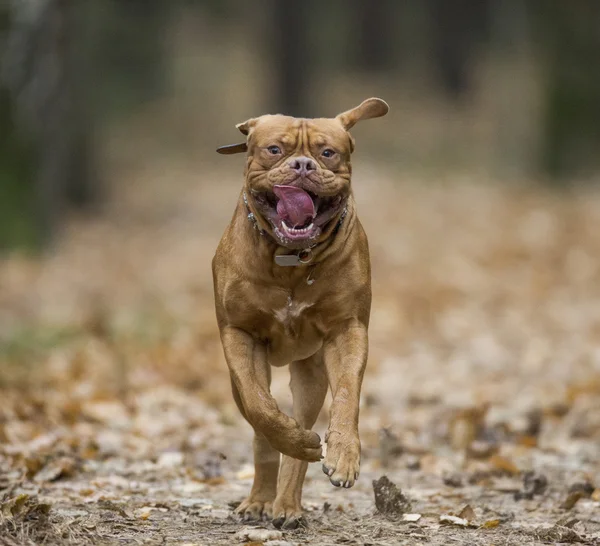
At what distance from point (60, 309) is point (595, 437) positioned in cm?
664

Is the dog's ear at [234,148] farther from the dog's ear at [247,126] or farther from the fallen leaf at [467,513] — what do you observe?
the fallen leaf at [467,513]

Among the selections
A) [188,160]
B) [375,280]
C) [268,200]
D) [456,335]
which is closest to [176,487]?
[268,200]

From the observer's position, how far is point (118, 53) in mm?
29875

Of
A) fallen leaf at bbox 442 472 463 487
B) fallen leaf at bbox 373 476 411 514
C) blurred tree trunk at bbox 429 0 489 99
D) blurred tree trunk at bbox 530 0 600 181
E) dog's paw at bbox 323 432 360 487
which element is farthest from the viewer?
blurred tree trunk at bbox 429 0 489 99

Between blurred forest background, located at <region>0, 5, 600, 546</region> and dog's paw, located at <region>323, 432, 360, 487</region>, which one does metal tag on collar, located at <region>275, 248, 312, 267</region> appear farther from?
blurred forest background, located at <region>0, 5, 600, 546</region>

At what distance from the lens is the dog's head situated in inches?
182

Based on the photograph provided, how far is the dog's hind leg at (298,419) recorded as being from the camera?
4984 millimetres

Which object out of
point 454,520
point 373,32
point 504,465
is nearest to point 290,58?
point 373,32

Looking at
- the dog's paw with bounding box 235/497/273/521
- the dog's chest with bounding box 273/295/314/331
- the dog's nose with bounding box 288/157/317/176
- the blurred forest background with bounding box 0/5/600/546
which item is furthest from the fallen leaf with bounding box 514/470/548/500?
the dog's nose with bounding box 288/157/317/176

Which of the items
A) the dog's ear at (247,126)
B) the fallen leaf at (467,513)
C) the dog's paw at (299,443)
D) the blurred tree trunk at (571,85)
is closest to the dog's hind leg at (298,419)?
the dog's paw at (299,443)

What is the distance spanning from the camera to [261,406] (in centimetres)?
465

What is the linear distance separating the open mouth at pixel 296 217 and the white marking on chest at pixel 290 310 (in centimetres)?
29

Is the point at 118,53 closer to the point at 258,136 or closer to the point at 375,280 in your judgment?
the point at 375,280

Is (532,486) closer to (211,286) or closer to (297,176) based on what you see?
(297,176)
